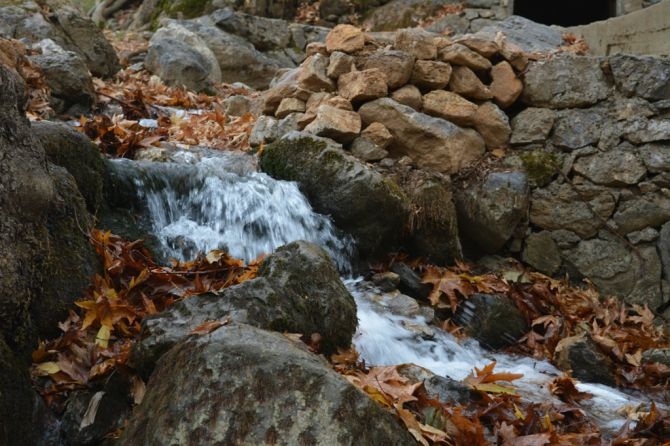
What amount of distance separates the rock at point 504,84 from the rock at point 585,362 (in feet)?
10.1

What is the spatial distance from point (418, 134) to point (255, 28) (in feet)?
24.0

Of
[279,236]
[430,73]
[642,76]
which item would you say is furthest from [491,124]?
[279,236]

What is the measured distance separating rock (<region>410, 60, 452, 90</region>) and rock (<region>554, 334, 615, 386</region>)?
3.04m

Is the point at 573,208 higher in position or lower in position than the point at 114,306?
lower

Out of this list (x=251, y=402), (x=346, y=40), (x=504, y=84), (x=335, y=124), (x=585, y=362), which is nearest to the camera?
(x=251, y=402)

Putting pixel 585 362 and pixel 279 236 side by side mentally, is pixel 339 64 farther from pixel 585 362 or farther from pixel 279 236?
pixel 585 362

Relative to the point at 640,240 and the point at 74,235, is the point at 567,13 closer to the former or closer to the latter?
the point at 640,240

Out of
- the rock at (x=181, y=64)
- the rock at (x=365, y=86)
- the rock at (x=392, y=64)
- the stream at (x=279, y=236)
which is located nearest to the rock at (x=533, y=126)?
the rock at (x=392, y=64)

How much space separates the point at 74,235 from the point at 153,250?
0.80 meters

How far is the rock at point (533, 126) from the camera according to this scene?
20.7ft

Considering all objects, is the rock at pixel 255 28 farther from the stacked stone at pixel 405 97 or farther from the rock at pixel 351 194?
the rock at pixel 351 194

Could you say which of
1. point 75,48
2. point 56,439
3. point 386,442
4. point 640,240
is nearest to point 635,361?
point 640,240

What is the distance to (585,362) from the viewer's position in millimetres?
4035

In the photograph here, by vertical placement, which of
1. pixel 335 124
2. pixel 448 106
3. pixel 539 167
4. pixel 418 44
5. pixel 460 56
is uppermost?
pixel 418 44
